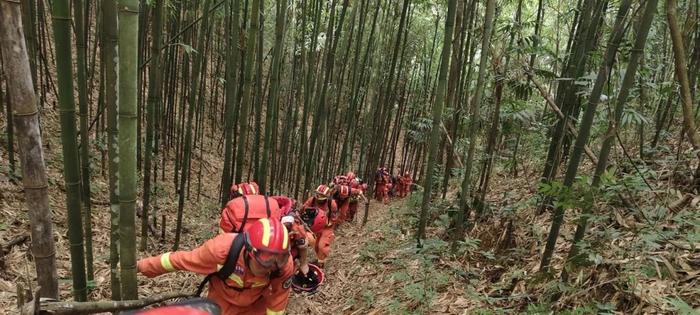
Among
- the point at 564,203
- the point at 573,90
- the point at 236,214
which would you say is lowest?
the point at 236,214

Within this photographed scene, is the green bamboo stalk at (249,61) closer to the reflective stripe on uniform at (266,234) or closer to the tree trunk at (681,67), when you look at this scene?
the reflective stripe on uniform at (266,234)

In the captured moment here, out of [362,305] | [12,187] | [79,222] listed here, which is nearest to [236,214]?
[79,222]

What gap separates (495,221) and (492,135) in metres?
1.05

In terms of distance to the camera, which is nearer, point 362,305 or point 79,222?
point 79,222

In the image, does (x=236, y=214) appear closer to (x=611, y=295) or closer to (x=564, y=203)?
(x=564, y=203)

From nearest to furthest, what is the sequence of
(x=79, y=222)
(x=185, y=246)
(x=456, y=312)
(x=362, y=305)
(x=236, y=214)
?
(x=79, y=222), (x=236, y=214), (x=456, y=312), (x=362, y=305), (x=185, y=246)

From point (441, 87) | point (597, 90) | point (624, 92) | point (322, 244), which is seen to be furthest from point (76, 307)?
point (322, 244)

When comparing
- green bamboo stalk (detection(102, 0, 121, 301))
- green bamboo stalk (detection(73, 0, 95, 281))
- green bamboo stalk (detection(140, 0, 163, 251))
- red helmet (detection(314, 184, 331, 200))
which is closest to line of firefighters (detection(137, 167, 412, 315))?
green bamboo stalk (detection(102, 0, 121, 301))

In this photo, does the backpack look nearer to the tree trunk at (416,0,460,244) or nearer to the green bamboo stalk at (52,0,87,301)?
the green bamboo stalk at (52,0,87,301)

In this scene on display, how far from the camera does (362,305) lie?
4.32 m

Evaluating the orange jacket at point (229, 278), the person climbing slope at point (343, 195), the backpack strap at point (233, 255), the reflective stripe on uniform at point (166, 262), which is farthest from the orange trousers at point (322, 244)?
the reflective stripe on uniform at point (166, 262)

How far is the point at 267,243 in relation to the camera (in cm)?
240

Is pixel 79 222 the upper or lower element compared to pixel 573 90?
lower

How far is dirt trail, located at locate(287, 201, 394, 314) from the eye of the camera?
4402mm
